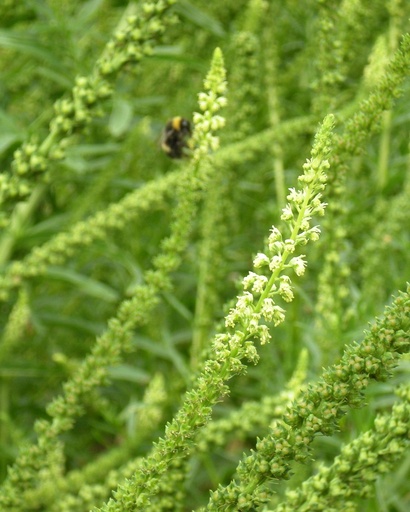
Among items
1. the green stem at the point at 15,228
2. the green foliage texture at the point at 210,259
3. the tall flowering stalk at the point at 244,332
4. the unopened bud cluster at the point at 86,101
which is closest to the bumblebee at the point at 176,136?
the green foliage texture at the point at 210,259

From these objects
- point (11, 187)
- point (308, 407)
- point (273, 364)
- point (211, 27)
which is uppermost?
point (211, 27)

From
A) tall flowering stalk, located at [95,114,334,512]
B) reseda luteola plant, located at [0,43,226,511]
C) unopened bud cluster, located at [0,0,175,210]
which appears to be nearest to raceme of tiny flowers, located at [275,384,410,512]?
tall flowering stalk, located at [95,114,334,512]

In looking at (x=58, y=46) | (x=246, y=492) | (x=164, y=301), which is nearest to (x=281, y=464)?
(x=246, y=492)

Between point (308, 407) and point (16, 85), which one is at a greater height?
point (16, 85)

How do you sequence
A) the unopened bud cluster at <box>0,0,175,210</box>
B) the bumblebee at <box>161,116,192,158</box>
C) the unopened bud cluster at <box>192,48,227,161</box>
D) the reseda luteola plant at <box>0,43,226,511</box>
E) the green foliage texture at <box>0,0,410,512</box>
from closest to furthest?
1. the green foliage texture at <box>0,0,410,512</box>
2. the unopened bud cluster at <box>192,48,227,161</box>
3. the reseda luteola plant at <box>0,43,226,511</box>
4. the unopened bud cluster at <box>0,0,175,210</box>
5. the bumblebee at <box>161,116,192,158</box>

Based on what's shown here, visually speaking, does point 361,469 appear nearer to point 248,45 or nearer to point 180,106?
point 248,45

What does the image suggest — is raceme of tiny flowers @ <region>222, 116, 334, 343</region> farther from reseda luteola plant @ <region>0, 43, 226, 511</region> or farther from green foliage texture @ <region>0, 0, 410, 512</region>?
reseda luteola plant @ <region>0, 43, 226, 511</region>
